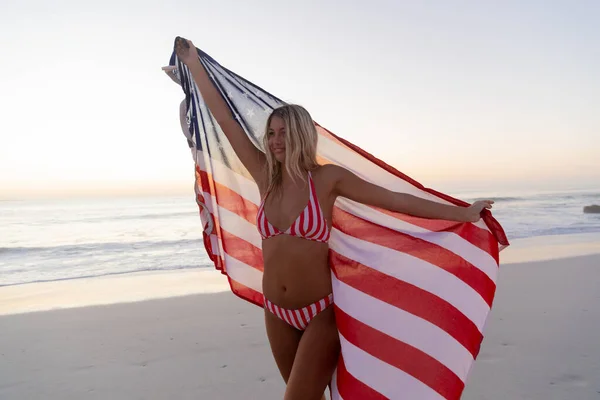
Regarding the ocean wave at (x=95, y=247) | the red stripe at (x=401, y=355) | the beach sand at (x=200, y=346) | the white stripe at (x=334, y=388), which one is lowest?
the ocean wave at (x=95, y=247)

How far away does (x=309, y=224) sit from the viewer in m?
2.69

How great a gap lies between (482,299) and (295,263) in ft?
3.97

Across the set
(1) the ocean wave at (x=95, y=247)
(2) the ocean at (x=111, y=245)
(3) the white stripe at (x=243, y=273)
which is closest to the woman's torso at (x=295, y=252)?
(3) the white stripe at (x=243, y=273)

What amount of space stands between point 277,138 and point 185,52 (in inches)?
43.3

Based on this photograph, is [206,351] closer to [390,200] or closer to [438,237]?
[438,237]

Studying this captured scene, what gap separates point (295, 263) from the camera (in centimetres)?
274

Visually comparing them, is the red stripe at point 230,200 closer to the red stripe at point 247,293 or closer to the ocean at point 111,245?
the red stripe at point 247,293

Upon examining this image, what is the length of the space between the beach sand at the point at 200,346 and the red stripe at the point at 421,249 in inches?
61.2

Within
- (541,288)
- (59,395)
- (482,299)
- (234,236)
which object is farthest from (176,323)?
(541,288)

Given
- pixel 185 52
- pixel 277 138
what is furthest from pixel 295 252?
pixel 185 52

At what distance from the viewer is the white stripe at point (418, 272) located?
300 centimetres

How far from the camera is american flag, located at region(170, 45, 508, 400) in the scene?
2803 mm

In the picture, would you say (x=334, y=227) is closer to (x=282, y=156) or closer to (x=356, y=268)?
(x=356, y=268)

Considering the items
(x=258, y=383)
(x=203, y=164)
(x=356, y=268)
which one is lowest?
(x=258, y=383)
